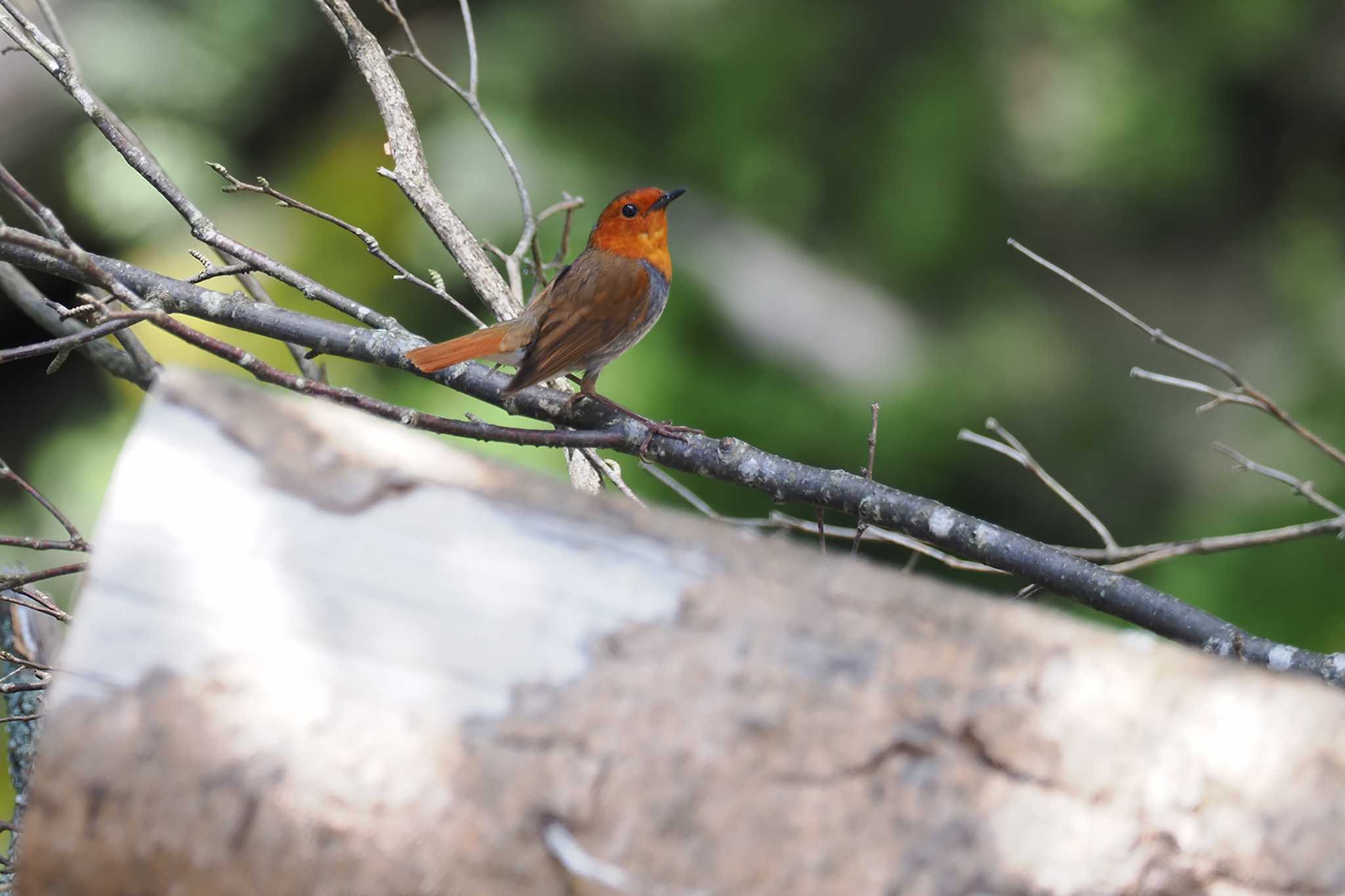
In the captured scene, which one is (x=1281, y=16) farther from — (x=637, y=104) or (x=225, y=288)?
(x=225, y=288)

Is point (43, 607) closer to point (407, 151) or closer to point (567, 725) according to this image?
point (407, 151)

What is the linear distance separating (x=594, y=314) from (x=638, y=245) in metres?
0.39

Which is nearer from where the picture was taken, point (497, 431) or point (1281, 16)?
point (497, 431)

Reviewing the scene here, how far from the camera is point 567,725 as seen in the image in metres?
0.82

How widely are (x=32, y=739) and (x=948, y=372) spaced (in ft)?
10.8

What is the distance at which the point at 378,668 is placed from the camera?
2.72 ft

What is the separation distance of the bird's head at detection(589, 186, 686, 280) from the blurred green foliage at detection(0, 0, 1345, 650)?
125cm

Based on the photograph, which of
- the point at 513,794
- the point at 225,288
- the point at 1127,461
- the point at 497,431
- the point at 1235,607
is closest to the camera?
the point at 513,794

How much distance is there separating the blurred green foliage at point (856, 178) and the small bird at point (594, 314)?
50.3 inches

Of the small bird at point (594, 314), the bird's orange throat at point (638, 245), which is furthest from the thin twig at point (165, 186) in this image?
the bird's orange throat at point (638, 245)

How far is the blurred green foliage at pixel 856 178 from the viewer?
4.02 metres

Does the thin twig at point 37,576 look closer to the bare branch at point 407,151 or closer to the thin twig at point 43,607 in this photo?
the thin twig at point 43,607

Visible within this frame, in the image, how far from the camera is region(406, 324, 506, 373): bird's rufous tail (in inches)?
62.2

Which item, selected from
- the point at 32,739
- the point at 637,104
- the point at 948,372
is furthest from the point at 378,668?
the point at 637,104
